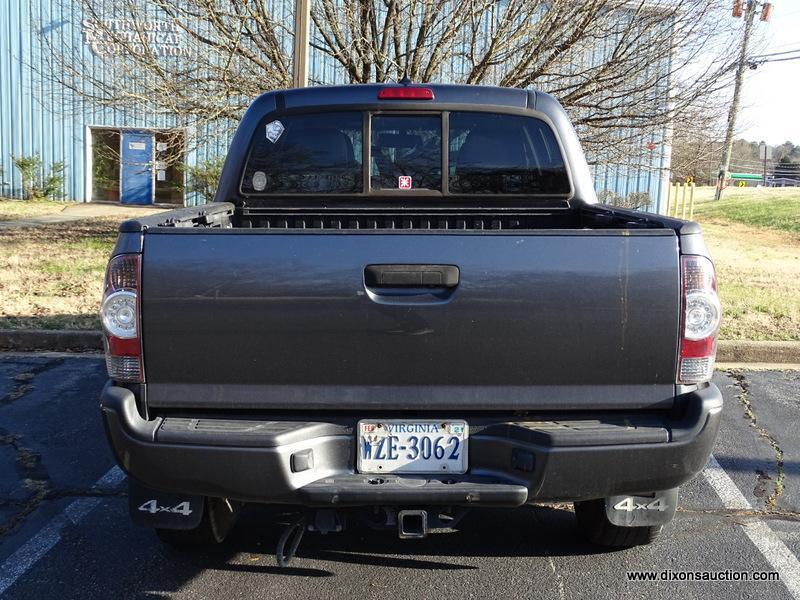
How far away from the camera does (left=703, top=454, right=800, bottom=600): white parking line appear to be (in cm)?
344

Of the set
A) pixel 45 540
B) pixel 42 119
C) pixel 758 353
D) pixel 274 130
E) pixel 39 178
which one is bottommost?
pixel 45 540

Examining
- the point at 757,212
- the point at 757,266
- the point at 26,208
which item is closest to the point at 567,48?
the point at 757,266

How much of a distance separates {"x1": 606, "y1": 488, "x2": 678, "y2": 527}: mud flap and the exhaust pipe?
87 cm

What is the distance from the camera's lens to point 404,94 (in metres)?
3.98

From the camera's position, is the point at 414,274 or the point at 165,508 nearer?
the point at 414,274

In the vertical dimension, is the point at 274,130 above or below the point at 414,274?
above

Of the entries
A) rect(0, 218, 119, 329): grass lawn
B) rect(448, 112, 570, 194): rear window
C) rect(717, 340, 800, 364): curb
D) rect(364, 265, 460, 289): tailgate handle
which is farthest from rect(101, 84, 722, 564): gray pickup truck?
rect(0, 218, 119, 329): grass lawn

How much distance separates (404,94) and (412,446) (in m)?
1.97

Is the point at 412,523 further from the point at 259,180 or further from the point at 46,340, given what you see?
the point at 46,340

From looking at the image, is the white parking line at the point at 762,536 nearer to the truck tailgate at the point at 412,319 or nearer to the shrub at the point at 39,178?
the truck tailgate at the point at 412,319

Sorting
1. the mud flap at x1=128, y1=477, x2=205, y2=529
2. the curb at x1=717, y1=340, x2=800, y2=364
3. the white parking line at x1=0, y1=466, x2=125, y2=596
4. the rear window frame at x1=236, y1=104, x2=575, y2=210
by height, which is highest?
the rear window frame at x1=236, y1=104, x2=575, y2=210

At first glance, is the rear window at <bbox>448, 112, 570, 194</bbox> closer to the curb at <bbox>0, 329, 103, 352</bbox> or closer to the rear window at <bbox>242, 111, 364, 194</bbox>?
the rear window at <bbox>242, 111, 364, 194</bbox>

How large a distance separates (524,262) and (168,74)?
933cm

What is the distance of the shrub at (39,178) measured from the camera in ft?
71.7
